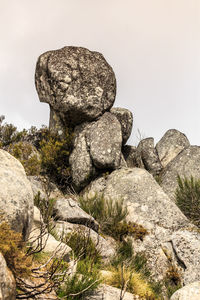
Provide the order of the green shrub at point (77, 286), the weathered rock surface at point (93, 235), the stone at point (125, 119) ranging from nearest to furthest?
the green shrub at point (77, 286) < the weathered rock surface at point (93, 235) < the stone at point (125, 119)

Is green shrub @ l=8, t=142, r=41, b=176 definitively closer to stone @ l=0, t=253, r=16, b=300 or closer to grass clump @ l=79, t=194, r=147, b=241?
grass clump @ l=79, t=194, r=147, b=241

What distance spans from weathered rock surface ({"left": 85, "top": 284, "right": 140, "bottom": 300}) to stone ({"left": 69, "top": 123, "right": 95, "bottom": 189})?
8436mm

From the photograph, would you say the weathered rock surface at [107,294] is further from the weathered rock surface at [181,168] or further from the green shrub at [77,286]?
the weathered rock surface at [181,168]

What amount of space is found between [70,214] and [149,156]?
309 inches

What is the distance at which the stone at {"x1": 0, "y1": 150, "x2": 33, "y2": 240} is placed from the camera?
478 cm

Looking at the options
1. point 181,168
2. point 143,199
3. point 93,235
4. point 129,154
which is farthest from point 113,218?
point 129,154

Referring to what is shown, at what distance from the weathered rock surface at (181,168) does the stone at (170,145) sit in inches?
57.4

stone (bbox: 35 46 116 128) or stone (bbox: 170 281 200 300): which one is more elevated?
stone (bbox: 35 46 116 128)

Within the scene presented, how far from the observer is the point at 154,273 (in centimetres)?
929

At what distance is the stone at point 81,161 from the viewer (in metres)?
14.3

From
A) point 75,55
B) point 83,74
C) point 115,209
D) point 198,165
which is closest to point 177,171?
point 198,165

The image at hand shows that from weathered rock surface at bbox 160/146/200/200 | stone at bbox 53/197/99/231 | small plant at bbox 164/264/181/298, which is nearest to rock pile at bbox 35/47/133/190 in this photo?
weathered rock surface at bbox 160/146/200/200

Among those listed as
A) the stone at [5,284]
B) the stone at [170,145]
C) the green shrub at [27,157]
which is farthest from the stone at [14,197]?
the stone at [170,145]

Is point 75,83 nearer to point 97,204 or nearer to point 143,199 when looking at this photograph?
point 97,204
